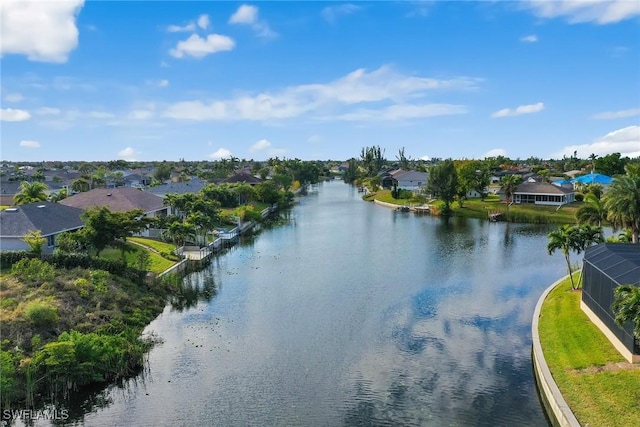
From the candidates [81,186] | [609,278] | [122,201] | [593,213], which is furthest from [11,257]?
[81,186]

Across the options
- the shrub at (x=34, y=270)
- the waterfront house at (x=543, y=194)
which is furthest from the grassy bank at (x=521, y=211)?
the shrub at (x=34, y=270)

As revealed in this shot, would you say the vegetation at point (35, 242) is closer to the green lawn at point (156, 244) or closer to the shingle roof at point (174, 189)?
the green lawn at point (156, 244)

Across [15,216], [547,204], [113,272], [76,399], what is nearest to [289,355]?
[76,399]

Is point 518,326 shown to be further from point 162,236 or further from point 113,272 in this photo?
point 162,236

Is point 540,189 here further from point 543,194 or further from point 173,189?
point 173,189

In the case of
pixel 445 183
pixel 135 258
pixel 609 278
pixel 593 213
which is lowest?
pixel 135 258

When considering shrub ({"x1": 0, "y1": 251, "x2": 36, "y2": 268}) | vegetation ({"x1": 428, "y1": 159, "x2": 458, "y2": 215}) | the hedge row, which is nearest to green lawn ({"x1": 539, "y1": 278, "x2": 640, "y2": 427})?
the hedge row

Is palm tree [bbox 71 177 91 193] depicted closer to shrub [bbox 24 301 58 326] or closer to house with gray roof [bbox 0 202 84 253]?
house with gray roof [bbox 0 202 84 253]
